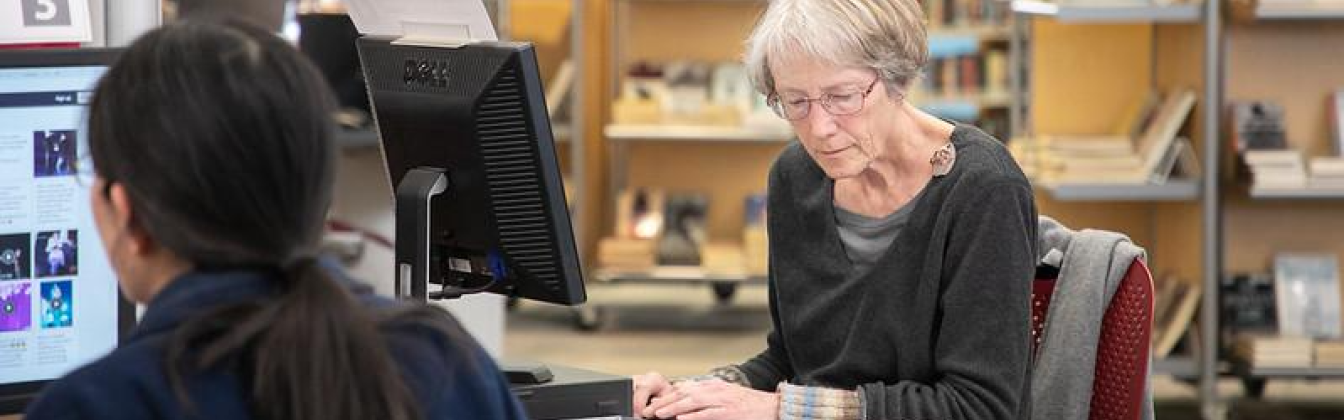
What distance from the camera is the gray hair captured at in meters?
2.28

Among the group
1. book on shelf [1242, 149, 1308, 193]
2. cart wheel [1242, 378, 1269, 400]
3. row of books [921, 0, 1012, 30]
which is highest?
row of books [921, 0, 1012, 30]

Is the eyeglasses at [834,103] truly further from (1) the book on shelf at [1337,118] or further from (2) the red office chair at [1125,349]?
(1) the book on shelf at [1337,118]

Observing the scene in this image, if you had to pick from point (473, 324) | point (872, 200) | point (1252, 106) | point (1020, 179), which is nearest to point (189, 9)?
point (872, 200)

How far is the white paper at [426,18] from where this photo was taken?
219 centimetres

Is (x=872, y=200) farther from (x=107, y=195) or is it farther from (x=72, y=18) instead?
(x=107, y=195)

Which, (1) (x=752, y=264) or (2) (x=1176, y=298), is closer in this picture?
(2) (x=1176, y=298)

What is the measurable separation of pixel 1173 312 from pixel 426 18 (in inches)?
150

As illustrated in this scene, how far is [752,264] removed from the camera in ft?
24.3

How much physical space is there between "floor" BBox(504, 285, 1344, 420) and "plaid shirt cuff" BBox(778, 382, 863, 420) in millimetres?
3540

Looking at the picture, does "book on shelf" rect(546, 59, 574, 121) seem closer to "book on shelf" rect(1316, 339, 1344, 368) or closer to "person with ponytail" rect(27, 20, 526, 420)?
"book on shelf" rect(1316, 339, 1344, 368)

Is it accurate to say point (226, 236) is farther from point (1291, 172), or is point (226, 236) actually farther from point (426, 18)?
point (1291, 172)

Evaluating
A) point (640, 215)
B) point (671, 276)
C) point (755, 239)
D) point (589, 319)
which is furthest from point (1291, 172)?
point (589, 319)

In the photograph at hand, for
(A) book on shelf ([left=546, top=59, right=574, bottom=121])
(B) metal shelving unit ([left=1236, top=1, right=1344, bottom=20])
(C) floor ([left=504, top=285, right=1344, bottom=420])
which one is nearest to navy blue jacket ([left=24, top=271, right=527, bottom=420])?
(B) metal shelving unit ([left=1236, top=1, right=1344, bottom=20])

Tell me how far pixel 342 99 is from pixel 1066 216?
2379 mm
